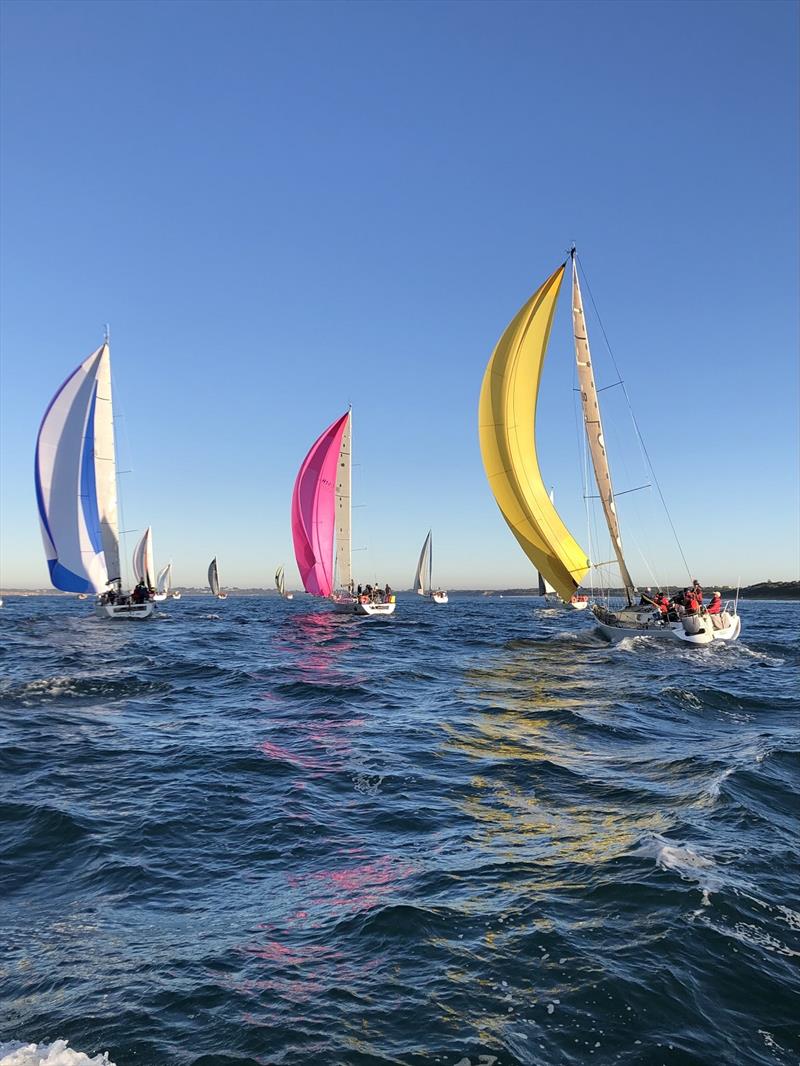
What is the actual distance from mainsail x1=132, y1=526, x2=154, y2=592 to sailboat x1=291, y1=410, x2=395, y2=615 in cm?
3741

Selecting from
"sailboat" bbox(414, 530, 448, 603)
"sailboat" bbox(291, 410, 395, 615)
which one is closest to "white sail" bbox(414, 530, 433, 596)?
"sailboat" bbox(414, 530, 448, 603)

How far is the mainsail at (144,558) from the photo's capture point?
7625 centimetres

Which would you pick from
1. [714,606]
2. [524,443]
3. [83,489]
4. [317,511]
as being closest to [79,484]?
[83,489]

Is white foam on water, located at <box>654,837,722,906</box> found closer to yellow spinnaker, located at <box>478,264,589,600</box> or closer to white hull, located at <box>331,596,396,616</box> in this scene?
yellow spinnaker, located at <box>478,264,589,600</box>

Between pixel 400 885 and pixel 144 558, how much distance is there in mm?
77953

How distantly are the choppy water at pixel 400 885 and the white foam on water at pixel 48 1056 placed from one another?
0.04m

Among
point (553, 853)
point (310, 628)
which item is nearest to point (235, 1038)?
point (553, 853)

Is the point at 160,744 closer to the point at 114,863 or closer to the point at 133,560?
the point at 114,863

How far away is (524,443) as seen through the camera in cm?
2566

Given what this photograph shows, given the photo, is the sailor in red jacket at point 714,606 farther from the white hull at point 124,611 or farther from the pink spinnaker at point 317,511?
the white hull at point 124,611

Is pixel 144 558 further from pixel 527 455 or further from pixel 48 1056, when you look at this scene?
pixel 48 1056

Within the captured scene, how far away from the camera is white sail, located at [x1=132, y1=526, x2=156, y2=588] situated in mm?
76250

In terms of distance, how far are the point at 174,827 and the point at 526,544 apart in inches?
798

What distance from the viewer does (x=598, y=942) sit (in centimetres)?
466
